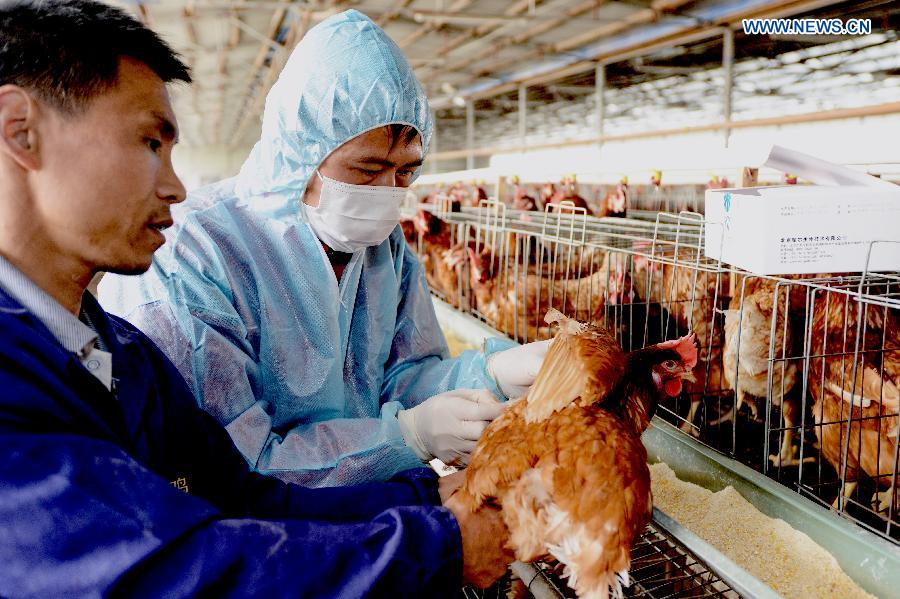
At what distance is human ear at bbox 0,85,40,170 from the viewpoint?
88 centimetres

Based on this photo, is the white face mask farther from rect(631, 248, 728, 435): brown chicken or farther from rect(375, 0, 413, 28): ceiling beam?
rect(375, 0, 413, 28): ceiling beam

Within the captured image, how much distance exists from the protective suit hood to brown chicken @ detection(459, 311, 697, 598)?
2.87ft

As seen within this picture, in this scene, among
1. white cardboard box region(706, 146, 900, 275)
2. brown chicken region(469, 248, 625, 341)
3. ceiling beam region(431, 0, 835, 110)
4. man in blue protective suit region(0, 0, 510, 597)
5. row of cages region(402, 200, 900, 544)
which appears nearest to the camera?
man in blue protective suit region(0, 0, 510, 597)

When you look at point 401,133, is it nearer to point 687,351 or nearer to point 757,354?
point 687,351

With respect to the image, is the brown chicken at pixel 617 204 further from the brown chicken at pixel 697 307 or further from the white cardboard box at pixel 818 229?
the white cardboard box at pixel 818 229

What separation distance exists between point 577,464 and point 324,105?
4.07 ft

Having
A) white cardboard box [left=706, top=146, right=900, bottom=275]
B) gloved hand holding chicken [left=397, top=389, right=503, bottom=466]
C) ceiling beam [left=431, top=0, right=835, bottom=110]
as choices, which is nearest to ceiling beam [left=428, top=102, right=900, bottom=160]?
ceiling beam [left=431, top=0, right=835, bottom=110]

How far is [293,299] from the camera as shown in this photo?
191cm

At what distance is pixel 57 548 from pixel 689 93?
1502 centimetres

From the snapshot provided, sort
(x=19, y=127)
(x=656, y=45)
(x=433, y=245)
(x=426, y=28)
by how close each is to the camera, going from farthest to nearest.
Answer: (x=656, y=45) < (x=426, y=28) < (x=433, y=245) < (x=19, y=127)

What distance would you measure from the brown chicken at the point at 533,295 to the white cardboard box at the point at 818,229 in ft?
4.89

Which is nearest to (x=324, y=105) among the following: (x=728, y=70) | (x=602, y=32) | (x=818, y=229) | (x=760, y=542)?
(x=818, y=229)

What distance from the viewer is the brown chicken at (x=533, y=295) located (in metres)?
3.60

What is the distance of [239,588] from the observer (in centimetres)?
89
